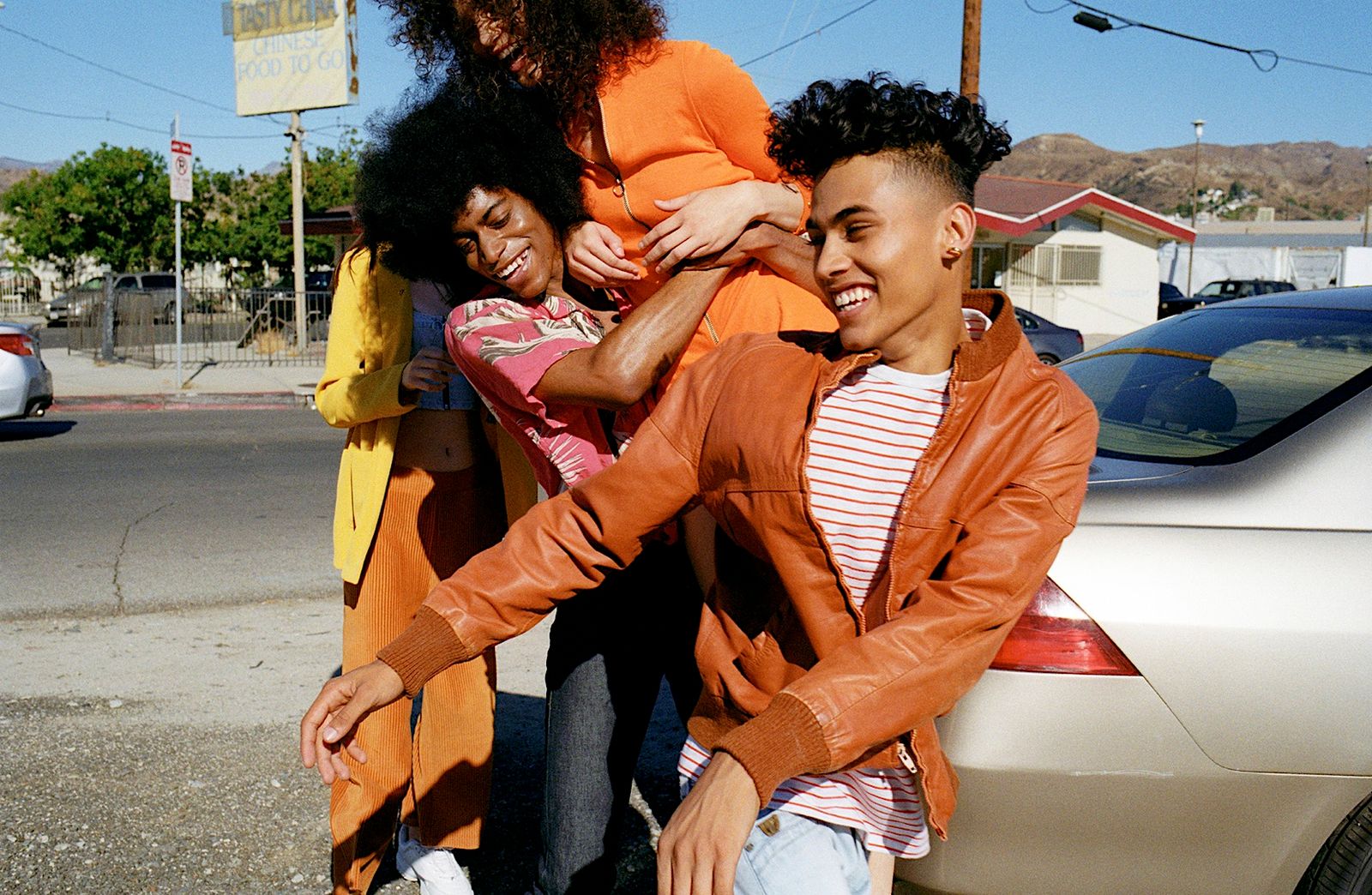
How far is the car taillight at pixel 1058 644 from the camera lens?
86.3 inches

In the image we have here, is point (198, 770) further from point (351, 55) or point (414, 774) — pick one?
point (351, 55)

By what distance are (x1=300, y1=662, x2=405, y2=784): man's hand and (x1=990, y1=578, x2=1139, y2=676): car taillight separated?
1.14 m

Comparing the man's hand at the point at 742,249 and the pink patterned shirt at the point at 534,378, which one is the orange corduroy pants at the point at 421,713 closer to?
the pink patterned shirt at the point at 534,378

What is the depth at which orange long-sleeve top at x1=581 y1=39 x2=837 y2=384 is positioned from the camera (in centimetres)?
211

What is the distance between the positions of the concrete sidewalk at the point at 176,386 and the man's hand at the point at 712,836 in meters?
15.1

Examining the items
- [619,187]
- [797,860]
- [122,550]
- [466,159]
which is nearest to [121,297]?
[122,550]

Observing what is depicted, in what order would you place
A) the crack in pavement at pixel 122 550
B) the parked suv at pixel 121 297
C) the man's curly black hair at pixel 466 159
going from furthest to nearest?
the parked suv at pixel 121 297
the crack in pavement at pixel 122 550
the man's curly black hair at pixel 466 159

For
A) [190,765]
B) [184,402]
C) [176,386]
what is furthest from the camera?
[176,386]

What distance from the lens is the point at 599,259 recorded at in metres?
2.24

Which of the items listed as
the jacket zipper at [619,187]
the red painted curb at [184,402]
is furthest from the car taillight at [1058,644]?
the red painted curb at [184,402]

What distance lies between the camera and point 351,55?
22.5m

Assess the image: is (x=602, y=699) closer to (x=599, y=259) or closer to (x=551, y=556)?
(x=551, y=556)

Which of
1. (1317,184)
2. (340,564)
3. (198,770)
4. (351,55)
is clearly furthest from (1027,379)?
(1317,184)

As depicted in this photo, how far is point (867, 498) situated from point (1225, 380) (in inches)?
70.2
